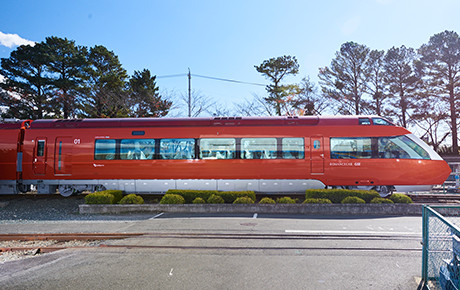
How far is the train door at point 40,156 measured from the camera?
1312cm

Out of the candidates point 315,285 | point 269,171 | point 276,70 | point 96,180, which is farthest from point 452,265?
point 276,70

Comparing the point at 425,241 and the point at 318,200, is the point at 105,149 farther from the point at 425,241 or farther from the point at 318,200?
the point at 425,241

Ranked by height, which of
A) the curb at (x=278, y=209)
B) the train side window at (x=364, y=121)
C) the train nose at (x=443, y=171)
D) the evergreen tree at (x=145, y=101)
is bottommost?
the curb at (x=278, y=209)

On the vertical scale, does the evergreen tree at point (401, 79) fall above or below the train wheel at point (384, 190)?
above

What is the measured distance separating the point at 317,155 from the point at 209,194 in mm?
4918

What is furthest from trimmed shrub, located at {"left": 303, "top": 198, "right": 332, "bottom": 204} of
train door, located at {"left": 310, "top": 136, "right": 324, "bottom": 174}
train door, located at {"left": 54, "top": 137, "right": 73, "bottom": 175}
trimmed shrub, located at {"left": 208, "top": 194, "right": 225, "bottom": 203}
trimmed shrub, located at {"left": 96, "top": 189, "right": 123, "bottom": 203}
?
train door, located at {"left": 54, "top": 137, "right": 73, "bottom": 175}

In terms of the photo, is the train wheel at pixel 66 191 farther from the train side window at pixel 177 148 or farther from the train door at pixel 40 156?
the train side window at pixel 177 148

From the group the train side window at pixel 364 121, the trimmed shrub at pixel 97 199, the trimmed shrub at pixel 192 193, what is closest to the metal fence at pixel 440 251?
the trimmed shrub at pixel 192 193

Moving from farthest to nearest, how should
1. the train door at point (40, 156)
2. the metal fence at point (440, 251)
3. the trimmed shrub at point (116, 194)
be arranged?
the train door at point (40, 156)
the trimmed shrub at point (116, 194)
the metal fence at point (440, 251)

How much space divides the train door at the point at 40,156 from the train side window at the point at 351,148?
42.6ft

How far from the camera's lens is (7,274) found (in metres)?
5.37

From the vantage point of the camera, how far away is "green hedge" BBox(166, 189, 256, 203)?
11.8 m

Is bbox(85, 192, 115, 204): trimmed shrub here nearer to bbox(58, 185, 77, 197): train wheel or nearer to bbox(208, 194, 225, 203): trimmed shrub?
bbox(58, 185, 77, 197): train wheel

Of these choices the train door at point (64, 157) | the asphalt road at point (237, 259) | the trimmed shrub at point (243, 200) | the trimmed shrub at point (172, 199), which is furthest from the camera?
the train door at point (64, 157)
